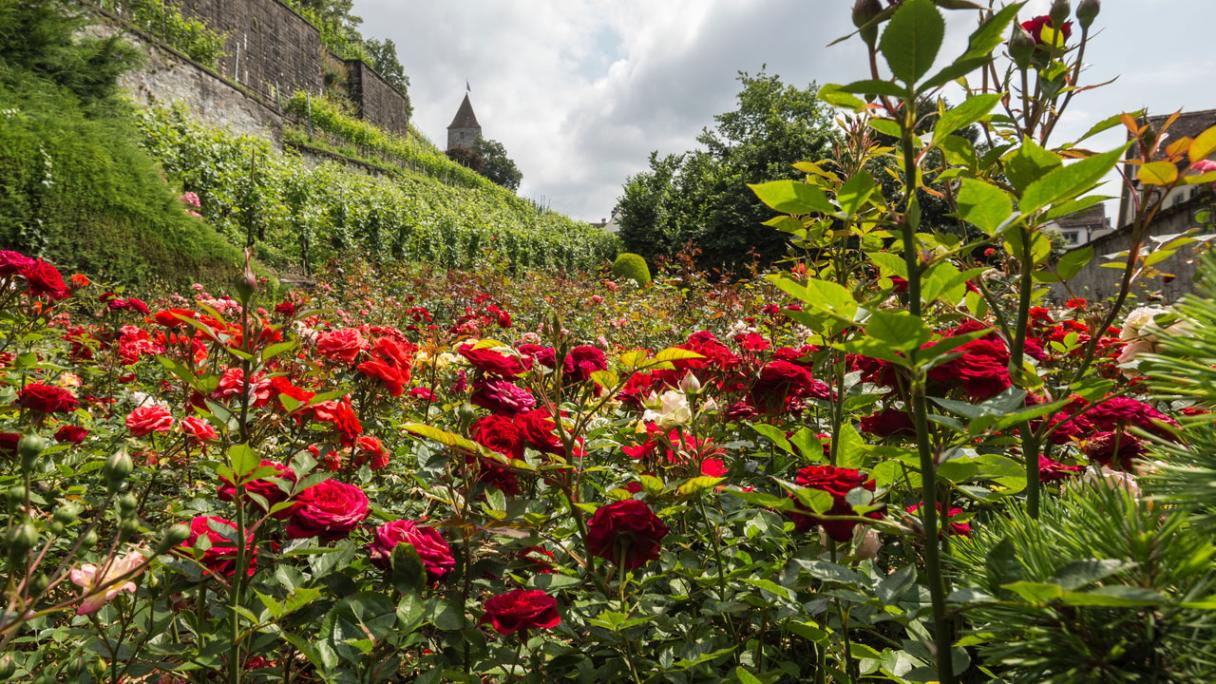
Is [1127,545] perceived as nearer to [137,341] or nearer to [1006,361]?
[1006,361]

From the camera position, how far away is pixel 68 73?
7.66 m

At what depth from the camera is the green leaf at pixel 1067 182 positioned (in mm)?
500

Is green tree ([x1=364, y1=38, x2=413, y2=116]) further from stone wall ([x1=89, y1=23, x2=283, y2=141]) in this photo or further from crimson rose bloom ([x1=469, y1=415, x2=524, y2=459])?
crimson rose bloom ([x1=469, y1=415, x2=524, y2=459])

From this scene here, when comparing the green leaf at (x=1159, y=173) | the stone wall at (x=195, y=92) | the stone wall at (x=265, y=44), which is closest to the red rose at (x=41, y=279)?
the green leaf at (x=1159, y=173)

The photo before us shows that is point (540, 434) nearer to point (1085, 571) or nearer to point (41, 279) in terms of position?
point (1085, 571)

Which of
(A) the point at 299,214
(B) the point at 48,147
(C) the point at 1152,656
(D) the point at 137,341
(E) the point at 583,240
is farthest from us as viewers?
(E) the point at 583,240

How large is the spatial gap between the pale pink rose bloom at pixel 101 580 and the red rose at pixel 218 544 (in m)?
0.10

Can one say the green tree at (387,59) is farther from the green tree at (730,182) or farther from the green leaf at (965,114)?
the green leaf at (965,114)

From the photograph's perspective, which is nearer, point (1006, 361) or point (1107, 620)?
point (1107, 620)

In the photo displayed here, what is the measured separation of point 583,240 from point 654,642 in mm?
20279

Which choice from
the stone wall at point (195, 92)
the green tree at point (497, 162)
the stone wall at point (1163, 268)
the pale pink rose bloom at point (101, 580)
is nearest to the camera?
the pale pink rose bloom at point (101, 580)

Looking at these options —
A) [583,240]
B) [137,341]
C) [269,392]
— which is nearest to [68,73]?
[137,341]

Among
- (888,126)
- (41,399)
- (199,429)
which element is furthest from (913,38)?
(41,399)

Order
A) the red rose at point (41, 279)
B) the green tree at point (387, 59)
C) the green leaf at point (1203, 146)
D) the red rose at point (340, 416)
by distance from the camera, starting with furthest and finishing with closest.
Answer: the green tree at point (387, 59) < the red rose at point (41, 279) < the red rose at point (340, 416) < the green leaf at point (1203, 146)
